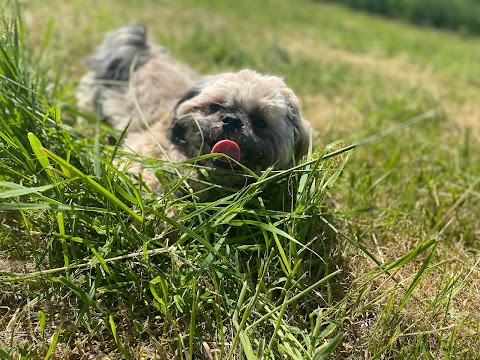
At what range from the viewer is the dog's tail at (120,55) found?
410cm

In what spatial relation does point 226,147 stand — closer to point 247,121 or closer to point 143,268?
point 247,121

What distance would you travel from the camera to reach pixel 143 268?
1.90m

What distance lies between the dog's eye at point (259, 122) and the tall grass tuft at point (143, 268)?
1.85 ft

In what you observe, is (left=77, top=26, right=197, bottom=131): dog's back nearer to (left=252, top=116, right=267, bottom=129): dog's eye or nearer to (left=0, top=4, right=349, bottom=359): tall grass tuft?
(left=252, top=116, right=267, bottom=129): dog's eye

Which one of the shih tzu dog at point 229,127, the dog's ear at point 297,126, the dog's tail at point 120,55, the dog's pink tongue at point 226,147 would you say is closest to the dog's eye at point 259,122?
the shih tzu dog at point 229,127

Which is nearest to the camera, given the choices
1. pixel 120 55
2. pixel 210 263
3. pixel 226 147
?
pixel 210 263

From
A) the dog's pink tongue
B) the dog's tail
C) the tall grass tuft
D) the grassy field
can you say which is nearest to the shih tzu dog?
the dog's pink tongue

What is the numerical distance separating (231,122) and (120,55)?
2198mm

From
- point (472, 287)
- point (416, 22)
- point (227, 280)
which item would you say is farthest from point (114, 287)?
point (416, 22)

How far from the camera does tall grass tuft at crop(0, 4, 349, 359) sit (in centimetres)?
169

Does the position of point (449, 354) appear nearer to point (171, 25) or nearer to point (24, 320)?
point (24, 320)

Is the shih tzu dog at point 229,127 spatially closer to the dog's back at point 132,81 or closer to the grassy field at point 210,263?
the dog's back at point 132,81

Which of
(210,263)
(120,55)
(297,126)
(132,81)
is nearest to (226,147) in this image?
(297,126)

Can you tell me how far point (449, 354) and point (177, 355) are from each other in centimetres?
112
